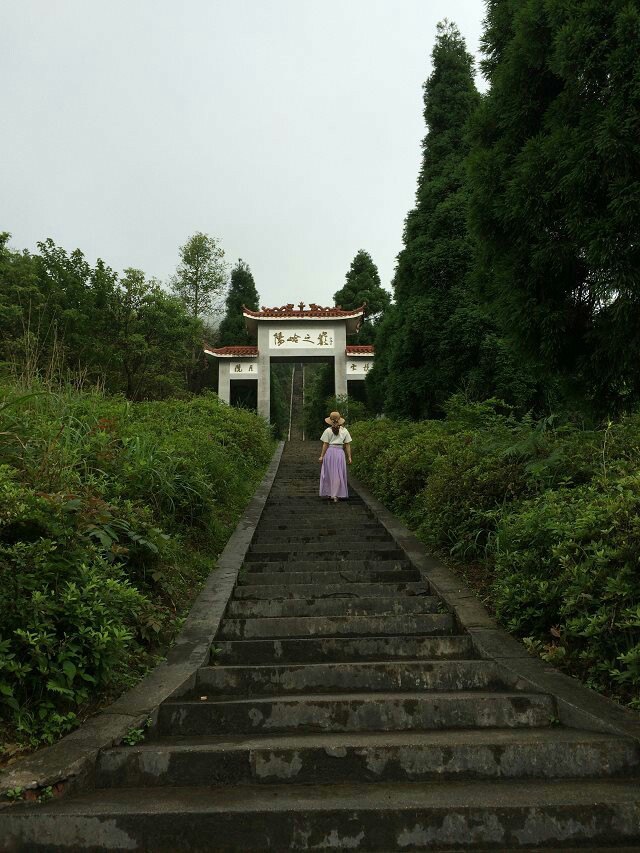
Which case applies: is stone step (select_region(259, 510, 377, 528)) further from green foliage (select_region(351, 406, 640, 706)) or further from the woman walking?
green foliage (select_region(351, 406, 640, 706))

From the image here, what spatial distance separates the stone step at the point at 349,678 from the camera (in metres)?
3.41

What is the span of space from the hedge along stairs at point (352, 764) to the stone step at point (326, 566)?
1.46 m

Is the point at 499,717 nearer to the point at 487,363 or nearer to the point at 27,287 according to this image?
the point at 487,363

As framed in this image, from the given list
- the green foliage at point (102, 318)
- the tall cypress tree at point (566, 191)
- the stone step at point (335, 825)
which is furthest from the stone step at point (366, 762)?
the green foliage at point (102, 318)

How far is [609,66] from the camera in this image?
432cm

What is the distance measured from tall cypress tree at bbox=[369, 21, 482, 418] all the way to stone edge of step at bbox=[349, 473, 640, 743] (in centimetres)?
603

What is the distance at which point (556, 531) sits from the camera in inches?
144

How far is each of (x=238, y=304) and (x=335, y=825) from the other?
32.8 metres

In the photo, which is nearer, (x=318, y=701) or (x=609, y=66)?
(x=318, y=701)

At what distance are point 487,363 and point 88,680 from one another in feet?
28.7

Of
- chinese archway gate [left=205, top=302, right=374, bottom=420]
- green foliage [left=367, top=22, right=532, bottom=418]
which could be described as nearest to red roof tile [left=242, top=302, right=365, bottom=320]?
chinese archway gate [left=205, top=302, right=374, bottom=420]

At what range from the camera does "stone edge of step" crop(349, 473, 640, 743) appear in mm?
2855

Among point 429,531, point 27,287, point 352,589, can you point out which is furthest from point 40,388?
point 27,287

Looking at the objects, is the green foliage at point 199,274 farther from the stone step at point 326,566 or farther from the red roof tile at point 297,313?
the stone step at point 326,566
